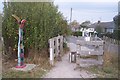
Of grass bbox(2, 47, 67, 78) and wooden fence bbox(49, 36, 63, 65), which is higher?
wooden fence bbox(49, 36, 63, 65)

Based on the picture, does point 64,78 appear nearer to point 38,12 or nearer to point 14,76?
point 14,76

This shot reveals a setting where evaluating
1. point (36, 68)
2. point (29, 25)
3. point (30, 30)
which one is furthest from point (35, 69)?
point (29, 25)

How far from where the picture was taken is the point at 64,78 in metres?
8.17

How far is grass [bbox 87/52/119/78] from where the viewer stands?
8.59 m

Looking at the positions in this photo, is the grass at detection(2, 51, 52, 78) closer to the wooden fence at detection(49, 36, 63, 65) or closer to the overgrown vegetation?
the overgrown vegetation

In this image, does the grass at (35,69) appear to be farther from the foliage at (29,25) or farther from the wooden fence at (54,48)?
the foliage at (29,25)

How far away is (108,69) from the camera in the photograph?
9430 millimetres

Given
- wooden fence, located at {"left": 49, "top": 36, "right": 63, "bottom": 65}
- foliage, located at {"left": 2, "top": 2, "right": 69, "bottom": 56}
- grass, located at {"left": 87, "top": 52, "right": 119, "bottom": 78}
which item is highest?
foliage, located at {"left": 2, "top": 2, "right": 69, "bottom": 56}

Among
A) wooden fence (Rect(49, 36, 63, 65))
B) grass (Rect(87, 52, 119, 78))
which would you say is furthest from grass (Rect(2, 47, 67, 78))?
grass (Rect(87, 52, 119, 78))

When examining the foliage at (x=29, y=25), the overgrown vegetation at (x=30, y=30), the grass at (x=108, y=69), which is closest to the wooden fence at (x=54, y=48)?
the overgrown vegetation at (x=30, y=30)

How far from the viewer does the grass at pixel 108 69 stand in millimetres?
8594

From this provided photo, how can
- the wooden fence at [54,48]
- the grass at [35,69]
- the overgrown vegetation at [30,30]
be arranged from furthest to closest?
the overgrown vegetation at [30,30]
the wooden fence at [54,48]
the grass at [35,69]

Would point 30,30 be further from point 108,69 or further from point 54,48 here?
point 108,69

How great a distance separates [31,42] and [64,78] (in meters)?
3.70
